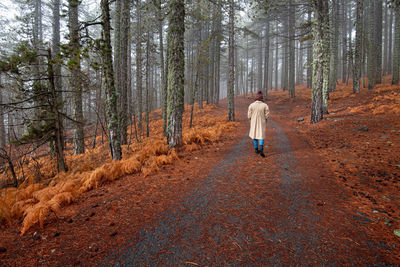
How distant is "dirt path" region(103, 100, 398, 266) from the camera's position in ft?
6.77

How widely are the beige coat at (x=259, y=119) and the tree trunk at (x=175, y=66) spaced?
2828 mm

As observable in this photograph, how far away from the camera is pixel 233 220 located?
2.76 meters

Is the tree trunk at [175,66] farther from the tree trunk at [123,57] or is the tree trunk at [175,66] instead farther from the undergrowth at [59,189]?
the tree trunk at [123,57]

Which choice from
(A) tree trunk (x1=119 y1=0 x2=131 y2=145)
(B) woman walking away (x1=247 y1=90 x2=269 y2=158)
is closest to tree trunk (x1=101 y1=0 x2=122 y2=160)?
(B) woman walking away (x1=247 y1=90 x2=269 y2=158)

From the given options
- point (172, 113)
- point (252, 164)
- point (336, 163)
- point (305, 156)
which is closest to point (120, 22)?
point (172, 113)

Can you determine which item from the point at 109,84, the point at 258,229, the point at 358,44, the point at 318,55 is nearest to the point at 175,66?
the point at 109,84

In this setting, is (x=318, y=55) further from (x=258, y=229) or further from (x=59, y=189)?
(x=59, y=189)

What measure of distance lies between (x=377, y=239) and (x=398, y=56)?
22977 mm

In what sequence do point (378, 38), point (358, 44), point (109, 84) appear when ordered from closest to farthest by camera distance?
1. point (109, 84)
2. point (358, 44)
3. point (378, 38)

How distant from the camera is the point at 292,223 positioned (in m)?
2.66

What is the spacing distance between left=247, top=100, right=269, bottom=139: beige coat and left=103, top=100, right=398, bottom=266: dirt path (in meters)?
2.15

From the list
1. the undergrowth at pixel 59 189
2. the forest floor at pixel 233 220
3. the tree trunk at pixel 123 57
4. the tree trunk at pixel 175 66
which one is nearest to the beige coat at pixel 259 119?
the forest floor at pixel 233 220

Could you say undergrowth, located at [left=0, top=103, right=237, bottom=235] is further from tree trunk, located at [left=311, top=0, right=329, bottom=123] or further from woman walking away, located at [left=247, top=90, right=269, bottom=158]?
tree trunk, located at [left=311, top=0, right=329, bottom=123]

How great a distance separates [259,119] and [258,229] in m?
4.33
